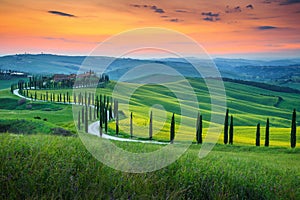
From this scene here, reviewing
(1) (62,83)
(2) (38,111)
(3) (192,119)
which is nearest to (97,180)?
(3) (192,119)

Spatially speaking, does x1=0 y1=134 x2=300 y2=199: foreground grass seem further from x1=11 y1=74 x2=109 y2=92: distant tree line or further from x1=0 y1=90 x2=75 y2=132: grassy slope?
x1=11 y1=74 x2=109 y2=92: distant tree line

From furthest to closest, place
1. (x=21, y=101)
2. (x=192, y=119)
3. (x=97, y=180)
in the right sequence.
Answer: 1. (x=21, y=101)
2. (x=192, y=119)
3. (x=97, y=180)

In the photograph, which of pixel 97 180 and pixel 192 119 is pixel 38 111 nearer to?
pixel 192 119

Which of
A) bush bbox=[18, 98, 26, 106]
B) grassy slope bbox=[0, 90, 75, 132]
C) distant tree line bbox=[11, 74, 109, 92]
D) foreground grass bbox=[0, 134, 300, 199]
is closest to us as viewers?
foreground grass bbox=[0, 134, 300, 199]

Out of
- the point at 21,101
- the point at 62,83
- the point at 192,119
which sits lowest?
the point at 192,119

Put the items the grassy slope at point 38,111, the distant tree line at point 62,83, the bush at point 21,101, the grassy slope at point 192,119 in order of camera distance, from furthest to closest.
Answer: the distant tree line at point 62,83 → the bush at point 21,101 → the grassy slope at point 38,111 → the grassy slope at point 192,119

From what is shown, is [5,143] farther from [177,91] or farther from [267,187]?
[177,91]

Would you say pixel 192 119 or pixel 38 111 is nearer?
pixel 38 111

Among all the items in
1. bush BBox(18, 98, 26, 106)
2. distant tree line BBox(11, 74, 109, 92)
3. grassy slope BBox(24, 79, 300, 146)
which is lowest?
grassy slope BBox(24, 79, 300, 146)

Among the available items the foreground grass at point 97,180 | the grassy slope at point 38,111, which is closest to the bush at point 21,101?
the grassy slope at point 38,111

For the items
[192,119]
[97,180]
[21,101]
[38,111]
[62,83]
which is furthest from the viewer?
[62,83]

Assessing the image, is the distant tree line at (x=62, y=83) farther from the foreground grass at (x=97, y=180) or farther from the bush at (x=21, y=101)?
the foreground grass at (x=97, y=180)

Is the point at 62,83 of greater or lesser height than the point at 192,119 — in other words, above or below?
above

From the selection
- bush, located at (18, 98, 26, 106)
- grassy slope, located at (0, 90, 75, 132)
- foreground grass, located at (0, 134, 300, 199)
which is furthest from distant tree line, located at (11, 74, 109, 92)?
foreground grass, located at (0, 134, 300, 199)
